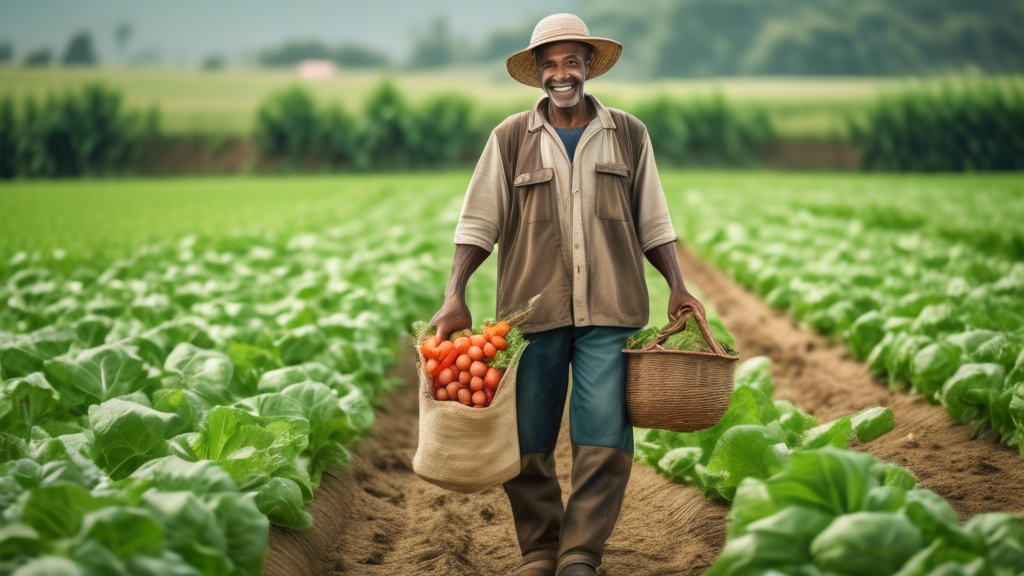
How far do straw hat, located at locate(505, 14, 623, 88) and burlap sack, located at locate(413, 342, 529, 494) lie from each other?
4.02 ft

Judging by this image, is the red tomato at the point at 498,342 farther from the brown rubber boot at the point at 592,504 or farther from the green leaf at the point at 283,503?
the green leaf at the point at 283,503

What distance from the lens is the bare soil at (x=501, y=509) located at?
441 cm

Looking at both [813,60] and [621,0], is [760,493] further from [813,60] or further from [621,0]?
[621,0]

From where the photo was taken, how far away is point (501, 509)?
17.9ft

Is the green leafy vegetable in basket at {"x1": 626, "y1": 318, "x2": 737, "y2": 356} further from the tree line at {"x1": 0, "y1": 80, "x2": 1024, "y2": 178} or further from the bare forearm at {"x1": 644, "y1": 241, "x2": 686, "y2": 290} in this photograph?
the tree line at {"x1": 0, "y1": 80, "x2": 1024, "y2": 178}

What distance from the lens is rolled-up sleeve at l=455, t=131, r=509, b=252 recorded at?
416 cm

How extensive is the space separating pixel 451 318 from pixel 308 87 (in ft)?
190

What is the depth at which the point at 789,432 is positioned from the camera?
4727 mm

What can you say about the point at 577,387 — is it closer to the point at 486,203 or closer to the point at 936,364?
the point at 486,203

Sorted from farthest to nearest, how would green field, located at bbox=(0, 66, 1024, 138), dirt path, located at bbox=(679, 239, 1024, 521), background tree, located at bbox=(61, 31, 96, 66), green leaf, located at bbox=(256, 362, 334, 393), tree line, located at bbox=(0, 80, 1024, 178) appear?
background tree, located at bbox=(61, 31, 96, 66)
green field, located at bbox=(0, 66, 1024, 138)
tree line, located at bbox=(0, 80, 1024, 178)
green leaf, located at bbox=(256, 362, 334, 393)
dirt path, located at bbox=(679, 239, 1024, 521)

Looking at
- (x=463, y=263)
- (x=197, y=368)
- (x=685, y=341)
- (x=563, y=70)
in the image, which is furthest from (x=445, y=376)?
(x=197, y=368)

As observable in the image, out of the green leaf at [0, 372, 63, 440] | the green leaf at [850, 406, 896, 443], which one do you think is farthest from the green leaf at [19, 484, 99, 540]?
the green leaf at [850, 406, 896, 443]

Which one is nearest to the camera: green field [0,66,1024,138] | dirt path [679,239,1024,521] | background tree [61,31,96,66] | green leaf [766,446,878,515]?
green leaf [766,446,878,515]

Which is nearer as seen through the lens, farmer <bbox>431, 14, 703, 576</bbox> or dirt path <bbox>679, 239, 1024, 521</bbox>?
farmer <bbox>431, 14, 703, 576</bbox>
